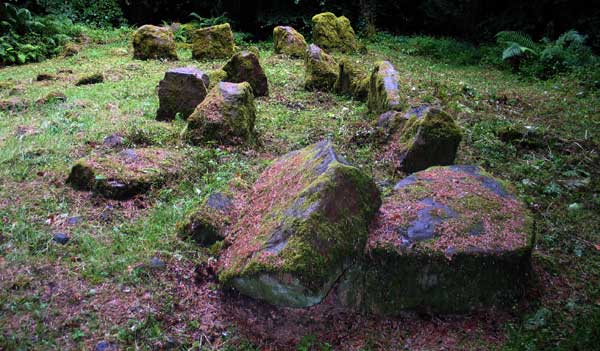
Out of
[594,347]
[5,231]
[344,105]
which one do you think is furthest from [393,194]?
[344,105]

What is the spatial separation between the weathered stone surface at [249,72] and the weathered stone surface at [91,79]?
2.92 metres

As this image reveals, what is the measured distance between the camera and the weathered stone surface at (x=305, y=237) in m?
3.56

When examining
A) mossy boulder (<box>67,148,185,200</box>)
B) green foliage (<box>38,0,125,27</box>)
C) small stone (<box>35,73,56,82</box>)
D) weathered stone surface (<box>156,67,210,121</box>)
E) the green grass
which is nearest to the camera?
the green grass

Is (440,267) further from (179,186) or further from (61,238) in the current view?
(61,238)

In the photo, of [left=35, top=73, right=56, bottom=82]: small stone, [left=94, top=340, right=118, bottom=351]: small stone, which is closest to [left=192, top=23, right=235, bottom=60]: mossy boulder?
[left=35, top=73, right=56, bottom=82]: small stone

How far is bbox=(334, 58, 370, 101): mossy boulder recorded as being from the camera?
902 cm

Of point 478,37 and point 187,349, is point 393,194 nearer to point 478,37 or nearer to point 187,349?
point 187,349

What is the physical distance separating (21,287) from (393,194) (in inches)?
123

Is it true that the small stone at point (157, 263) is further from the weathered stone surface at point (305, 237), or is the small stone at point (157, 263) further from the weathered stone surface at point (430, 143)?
the weathered stone surface at point (430, 143)

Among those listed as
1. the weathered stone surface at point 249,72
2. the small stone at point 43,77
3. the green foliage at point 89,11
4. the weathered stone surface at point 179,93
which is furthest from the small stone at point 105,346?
the green foliage at point 89,11

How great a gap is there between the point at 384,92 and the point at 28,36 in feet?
35.8

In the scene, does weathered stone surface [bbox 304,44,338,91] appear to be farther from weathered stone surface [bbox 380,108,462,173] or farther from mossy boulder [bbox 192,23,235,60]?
weathered stone surface [bbox 380,108,462,173]

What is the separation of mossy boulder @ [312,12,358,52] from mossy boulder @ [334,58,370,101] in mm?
4454

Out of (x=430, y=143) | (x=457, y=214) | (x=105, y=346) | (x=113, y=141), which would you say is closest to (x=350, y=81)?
(x=430, y=143)
